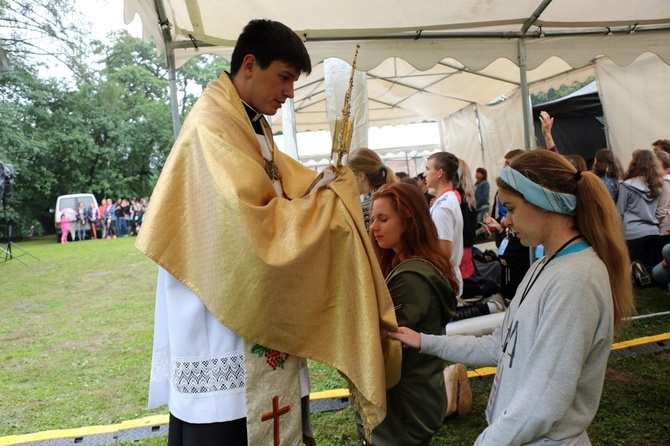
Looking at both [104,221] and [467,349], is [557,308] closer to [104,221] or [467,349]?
[467,349]

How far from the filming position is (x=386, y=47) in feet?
15.2

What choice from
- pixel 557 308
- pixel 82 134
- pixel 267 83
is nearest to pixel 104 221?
pixel 82 134

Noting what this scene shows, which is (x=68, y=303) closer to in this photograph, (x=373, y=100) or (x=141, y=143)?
(x=373, y=100)

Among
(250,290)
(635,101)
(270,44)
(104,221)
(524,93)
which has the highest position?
(635,101)

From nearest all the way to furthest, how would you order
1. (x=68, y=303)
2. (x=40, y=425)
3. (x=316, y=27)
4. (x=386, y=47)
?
(x=40, y=425), (x=316, y=27), (x=386, y=47), (x=68, y=303)

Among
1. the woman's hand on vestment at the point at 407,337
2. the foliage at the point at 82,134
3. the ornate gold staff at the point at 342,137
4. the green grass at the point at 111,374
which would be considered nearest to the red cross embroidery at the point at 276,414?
the woman's hand on vestment at the point at 407,337

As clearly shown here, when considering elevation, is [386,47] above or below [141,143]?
below

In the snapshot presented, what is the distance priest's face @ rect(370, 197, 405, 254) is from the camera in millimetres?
2143

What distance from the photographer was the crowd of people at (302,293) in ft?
4.48

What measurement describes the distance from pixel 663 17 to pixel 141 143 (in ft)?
110

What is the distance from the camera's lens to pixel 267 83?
1781 millimetres

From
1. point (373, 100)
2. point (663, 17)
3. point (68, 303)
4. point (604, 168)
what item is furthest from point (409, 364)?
point (373, 100)

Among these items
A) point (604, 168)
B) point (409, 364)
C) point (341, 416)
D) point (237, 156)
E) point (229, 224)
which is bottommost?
point (341, 416)

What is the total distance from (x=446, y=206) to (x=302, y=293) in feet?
9.20
